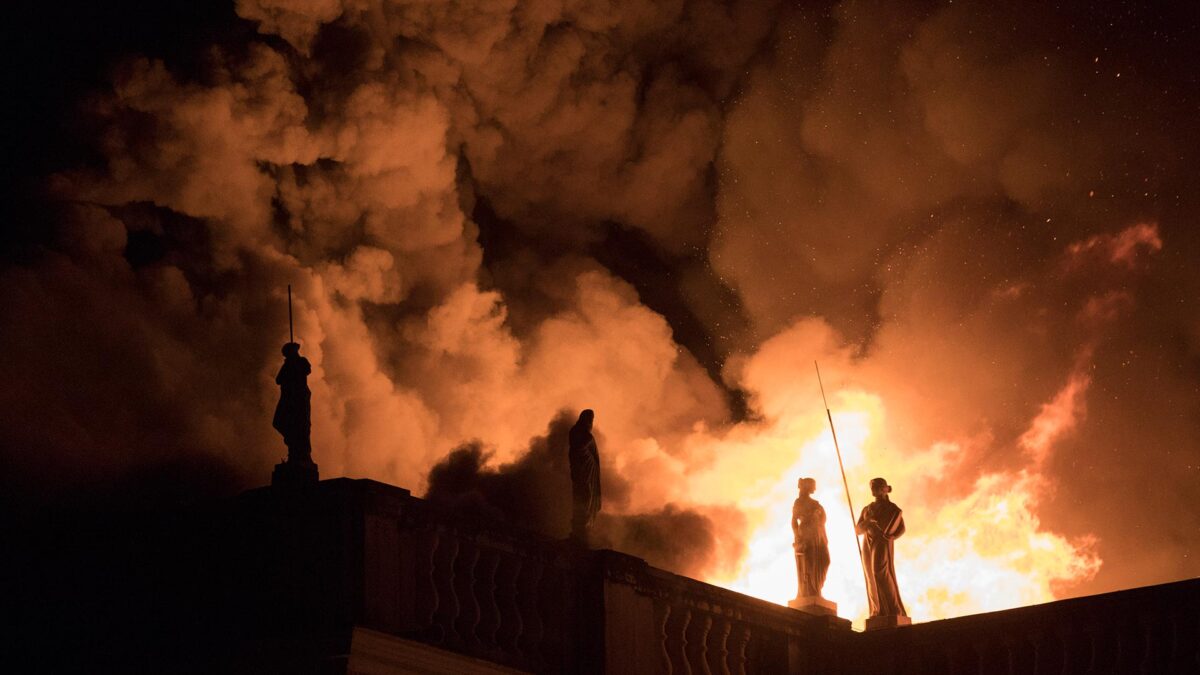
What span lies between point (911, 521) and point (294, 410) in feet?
46.5

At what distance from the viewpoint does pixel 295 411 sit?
15.0 m

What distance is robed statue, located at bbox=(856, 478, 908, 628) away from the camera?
61.1 feet

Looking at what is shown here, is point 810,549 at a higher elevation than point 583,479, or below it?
higher

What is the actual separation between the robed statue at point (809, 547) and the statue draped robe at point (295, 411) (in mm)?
6196

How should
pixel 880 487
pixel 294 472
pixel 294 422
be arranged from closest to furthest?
pixel 294 472, pixel 294 422, pixel 880 487

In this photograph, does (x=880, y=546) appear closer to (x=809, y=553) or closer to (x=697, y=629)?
(x=809, y=553)

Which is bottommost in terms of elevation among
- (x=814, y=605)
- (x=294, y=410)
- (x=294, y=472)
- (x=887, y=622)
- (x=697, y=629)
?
(x=697, y=629)

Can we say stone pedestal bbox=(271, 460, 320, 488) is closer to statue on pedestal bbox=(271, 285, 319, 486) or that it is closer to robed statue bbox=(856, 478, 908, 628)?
statue on pedestal bbox=(271, 285, 319, 486)

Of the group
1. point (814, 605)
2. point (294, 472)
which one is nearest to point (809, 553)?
point (814, 605)

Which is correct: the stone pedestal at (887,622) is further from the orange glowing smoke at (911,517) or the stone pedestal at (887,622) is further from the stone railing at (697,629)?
the orange glowing smoke at (911,517)

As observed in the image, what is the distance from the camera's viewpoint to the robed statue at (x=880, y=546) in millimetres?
18609

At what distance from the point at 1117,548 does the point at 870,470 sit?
382cm

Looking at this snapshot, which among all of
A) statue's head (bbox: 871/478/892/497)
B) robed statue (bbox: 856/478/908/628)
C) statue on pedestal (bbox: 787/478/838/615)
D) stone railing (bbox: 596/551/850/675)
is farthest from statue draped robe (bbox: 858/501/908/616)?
stone railing (bbox: 596/551/850/675)

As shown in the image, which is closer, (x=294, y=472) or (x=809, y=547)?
(x=294, y=472)
